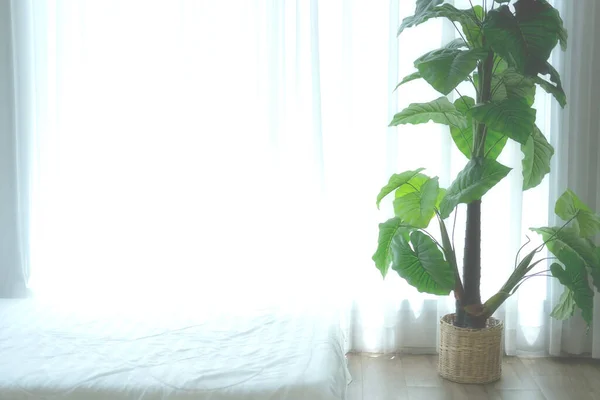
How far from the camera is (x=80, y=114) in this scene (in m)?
3.30

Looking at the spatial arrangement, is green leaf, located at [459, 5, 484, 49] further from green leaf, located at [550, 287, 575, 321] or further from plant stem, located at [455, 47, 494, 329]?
green leaf, located at [550, 287, 575, 321]

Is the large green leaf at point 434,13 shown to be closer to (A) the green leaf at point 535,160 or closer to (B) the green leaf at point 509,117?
(B) the green leaf at point 509,117

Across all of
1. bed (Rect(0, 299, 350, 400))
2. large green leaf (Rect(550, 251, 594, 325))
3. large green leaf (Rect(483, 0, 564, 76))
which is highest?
large green leaf (Rect(483, 0, 564, 76))

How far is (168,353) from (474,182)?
1.31 m

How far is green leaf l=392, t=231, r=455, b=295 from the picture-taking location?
273cm

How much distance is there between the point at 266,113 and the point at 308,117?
0.20 m

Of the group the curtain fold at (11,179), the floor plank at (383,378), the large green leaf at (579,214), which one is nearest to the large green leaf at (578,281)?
the large green leaf at (579,214)

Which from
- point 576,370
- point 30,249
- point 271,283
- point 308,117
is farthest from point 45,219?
point 576,370

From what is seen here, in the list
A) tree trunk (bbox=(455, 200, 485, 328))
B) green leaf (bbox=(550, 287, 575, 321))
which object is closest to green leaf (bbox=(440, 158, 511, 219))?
tree trunk (bbox=(455, 200, 485, 328))

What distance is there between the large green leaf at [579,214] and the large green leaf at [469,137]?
343 millimetres

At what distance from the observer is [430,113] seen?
2844mm

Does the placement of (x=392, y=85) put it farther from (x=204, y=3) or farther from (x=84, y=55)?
(x=84, y=55)

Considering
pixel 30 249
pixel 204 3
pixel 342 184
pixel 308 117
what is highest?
pixel 204 3

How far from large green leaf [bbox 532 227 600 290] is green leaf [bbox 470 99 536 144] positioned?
1.79 feet
